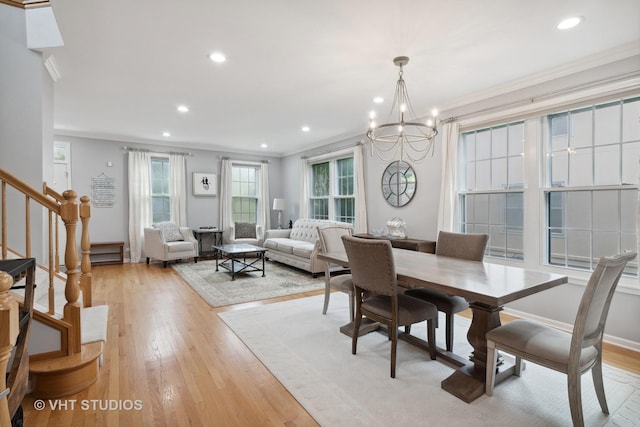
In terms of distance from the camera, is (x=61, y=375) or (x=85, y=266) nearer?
(x=61, y=375)

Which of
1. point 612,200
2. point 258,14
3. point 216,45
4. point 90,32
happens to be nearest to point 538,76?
point 612,200

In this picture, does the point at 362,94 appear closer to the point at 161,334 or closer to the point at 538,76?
the point at 538,76

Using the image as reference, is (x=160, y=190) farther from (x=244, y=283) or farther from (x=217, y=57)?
(x=217, y=57)

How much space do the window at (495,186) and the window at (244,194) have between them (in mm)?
5249

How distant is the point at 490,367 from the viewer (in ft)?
6.49

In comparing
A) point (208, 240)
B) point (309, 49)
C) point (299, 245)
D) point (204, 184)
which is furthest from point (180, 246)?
point (309, 49)

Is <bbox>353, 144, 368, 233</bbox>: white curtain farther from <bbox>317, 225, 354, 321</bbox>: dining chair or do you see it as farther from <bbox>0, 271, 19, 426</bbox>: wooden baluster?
<bbox>0, 271, 19, 426</bbox>: wooden baluster

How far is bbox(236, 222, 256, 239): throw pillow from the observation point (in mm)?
7082

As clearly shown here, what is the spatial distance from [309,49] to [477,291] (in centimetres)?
235

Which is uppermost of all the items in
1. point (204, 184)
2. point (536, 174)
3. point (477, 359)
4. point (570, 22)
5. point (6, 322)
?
point (570, 22)

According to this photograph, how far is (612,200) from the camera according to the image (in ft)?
9.72

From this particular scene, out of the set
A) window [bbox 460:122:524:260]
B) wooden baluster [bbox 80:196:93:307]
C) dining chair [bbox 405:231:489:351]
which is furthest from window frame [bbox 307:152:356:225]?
wooden baluster [bbox 80:196:93:307]

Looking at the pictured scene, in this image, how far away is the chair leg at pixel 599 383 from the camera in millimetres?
1829

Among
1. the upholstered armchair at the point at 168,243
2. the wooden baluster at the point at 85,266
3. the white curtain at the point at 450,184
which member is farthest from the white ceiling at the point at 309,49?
the upholstered armchair at the point at 168,243
